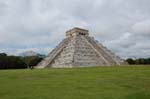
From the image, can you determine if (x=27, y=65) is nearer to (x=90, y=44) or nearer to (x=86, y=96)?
(x=90, y=44)

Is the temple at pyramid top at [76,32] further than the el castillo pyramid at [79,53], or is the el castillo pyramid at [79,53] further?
the temple at pyramid top at [76,32]

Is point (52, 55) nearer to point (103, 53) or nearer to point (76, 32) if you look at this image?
point (76, 32)

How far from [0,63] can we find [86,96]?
4990cm

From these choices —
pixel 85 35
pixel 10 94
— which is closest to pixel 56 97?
pixel 10 94

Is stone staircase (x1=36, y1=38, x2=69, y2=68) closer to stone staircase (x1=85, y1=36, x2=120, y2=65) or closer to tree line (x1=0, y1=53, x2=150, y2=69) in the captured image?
stone staircase (x1=85, y1=36, x2=120, y2=65)

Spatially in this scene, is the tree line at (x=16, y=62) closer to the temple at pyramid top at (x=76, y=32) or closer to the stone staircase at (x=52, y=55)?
the stone staircase at (x=52, y=55)

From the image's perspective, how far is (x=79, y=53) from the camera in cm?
4959

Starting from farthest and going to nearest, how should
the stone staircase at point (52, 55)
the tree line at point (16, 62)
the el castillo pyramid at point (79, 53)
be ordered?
1. the tree line at point (16, 62)
2. the stone staircase at point (52, 55)
3. the el castillo pyramid at point (79, 53)

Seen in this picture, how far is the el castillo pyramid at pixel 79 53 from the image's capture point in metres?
48.0

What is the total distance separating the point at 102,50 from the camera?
5359cm

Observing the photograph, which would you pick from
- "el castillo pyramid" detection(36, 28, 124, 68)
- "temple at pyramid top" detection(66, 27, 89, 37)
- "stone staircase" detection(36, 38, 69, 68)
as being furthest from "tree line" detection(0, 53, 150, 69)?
"temple at pyramid top" detection(66, 27, 89, 37)

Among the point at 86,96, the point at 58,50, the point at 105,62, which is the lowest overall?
the point at 86,96

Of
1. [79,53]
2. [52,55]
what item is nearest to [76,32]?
[52,55]

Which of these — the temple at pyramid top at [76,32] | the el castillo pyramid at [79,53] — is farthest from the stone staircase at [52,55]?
the temple at pyramid top at [76,32]
